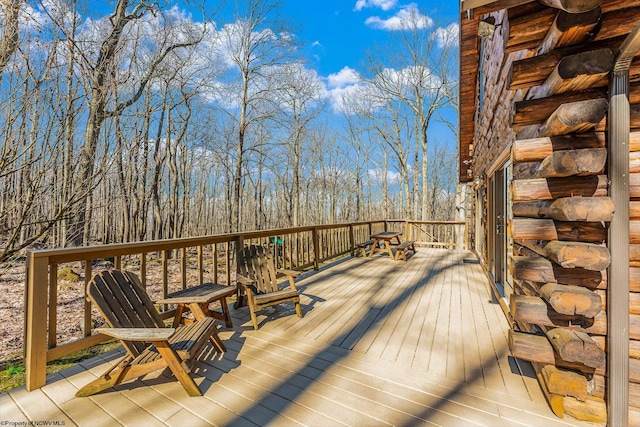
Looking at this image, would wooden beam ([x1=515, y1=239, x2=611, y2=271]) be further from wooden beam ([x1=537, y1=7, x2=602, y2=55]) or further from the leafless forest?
the leafless forest

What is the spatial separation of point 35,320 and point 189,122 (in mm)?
13181

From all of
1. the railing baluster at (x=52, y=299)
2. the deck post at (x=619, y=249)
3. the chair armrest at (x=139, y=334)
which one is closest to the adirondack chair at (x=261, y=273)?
the chair armrest at (x=139, y=334)

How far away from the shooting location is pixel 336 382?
83.0 inches

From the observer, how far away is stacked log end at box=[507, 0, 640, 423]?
158cm

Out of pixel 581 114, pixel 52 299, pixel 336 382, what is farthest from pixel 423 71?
pixel 52 299

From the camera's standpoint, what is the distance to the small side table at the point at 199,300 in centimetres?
268

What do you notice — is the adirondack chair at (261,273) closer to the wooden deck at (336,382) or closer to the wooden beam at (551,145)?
the wooden deck at (336,382)

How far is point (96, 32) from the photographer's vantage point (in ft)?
16.6

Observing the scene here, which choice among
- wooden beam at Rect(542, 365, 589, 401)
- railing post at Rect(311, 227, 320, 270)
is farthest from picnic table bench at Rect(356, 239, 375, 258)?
wooden beam at Rect(542, 365, 589, 401)

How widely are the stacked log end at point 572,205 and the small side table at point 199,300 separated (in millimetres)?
2503

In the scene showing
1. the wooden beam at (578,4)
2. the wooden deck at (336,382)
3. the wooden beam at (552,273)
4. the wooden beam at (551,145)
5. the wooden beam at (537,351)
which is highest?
the wooden beam at (578,4)

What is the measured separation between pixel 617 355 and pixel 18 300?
9.06 m

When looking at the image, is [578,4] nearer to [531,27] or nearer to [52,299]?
[531,27]

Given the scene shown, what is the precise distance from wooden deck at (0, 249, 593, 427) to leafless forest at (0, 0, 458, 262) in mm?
2616
